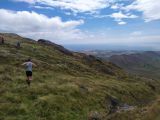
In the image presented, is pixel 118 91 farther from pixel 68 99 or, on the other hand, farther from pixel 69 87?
pixel 68 99

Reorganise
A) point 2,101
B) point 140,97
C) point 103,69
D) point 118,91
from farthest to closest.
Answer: point 103,69
point 140,97
point 118,91
point 2,101

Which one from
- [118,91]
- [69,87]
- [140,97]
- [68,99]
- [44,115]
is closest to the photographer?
[44,115]

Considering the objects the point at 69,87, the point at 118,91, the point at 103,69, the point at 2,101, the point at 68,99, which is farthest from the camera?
the point at 103,69

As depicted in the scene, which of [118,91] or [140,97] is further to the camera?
[140,97]

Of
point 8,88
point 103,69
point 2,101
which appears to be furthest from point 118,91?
point 103,69

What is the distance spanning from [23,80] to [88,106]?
956cm

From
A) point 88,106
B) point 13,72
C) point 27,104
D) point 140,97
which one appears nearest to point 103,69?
point 140,97

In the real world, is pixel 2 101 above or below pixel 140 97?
above

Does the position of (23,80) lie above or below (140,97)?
above

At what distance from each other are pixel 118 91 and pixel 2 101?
79.5 feet

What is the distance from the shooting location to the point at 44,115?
2411cm

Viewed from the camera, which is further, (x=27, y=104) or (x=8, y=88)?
(x=8, y=88)

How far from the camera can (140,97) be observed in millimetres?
51344

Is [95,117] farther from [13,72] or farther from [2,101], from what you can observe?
[13,72]
